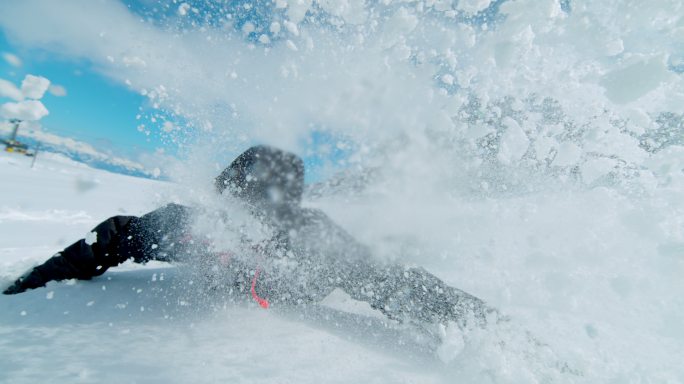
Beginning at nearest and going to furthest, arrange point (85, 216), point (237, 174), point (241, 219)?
point (241, 219)
point (237, 174)
point (85, 216)

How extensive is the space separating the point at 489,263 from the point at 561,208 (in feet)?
6.50

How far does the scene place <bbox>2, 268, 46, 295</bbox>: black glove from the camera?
2.27 m

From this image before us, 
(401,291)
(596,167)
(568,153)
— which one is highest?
(568,153)

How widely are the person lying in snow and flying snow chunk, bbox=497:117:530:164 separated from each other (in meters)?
2.33

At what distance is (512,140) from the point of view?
4016 millimetres

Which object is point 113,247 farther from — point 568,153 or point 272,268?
point 568,153

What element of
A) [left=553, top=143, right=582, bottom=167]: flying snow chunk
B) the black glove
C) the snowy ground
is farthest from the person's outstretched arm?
[left=553, top=143, right=582, bottom=167]: flying snow chunk

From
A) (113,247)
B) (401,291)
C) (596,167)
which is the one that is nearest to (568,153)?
(596,167)

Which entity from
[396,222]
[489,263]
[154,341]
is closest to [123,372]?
[154,341]

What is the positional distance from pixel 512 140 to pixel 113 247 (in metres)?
4.30

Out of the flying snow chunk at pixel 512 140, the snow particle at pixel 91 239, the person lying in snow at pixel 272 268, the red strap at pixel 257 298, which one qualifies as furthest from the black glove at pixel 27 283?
the flying snow chunk at pixel 512 140

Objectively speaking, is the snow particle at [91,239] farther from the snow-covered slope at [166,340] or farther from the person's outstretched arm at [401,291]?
the person's outstretched arm at [401,291]

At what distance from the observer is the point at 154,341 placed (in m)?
1.80

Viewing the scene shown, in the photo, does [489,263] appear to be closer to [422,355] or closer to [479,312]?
[479,312]
